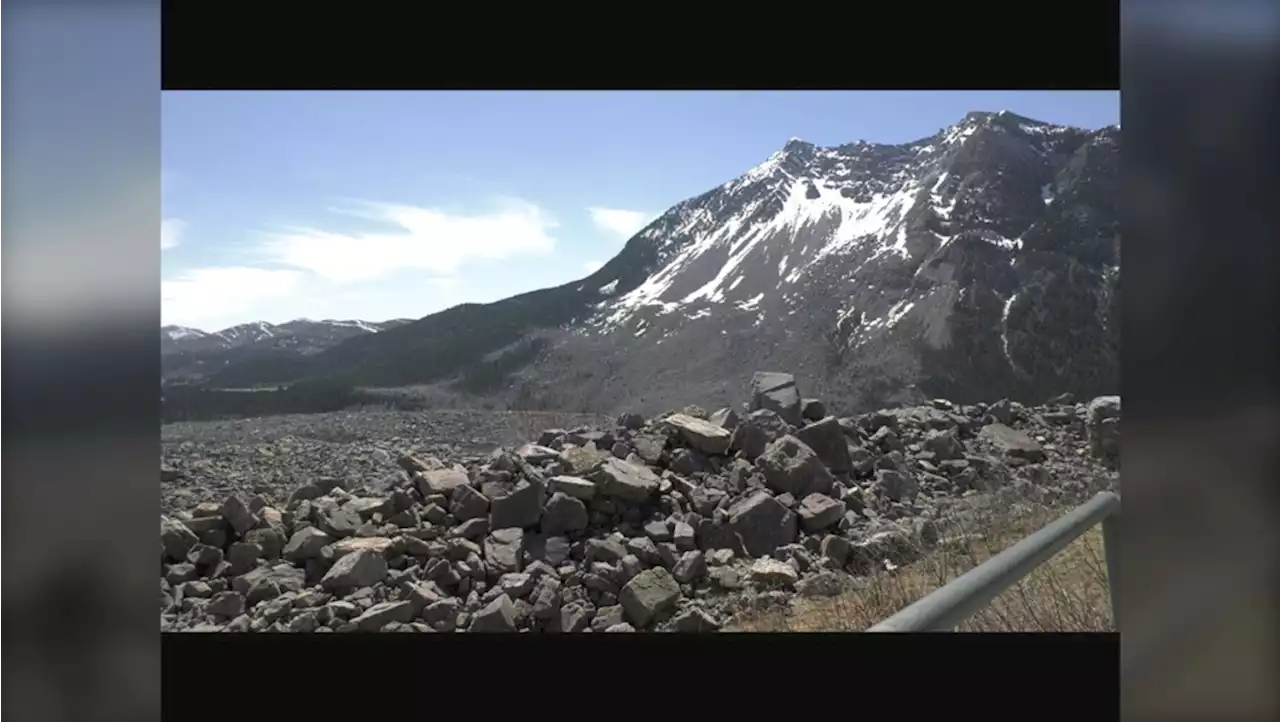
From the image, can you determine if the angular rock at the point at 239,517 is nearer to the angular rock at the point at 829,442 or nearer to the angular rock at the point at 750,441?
the angular rock at the point at 750,441

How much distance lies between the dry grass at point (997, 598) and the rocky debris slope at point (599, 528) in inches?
5.5

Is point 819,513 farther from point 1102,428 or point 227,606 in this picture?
point 227,606

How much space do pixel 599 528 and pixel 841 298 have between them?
7.79 m

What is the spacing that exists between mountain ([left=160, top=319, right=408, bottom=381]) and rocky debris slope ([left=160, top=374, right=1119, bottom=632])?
9.34 feet

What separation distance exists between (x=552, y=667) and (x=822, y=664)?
48.0 inches

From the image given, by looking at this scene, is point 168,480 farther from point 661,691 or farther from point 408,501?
point 661,691

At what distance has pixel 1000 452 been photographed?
6.32 meters

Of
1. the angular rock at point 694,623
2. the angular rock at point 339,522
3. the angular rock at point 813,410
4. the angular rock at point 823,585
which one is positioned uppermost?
the angular rock at point 813,410

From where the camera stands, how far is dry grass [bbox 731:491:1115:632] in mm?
3777

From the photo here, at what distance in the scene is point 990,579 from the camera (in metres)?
0.98

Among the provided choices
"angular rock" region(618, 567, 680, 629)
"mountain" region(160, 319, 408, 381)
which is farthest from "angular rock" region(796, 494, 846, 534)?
"mountain" region(160, 319, 408, 381)

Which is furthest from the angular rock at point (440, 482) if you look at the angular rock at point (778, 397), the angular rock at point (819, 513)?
the angular rock at point (778, 397)

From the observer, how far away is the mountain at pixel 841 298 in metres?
10.2

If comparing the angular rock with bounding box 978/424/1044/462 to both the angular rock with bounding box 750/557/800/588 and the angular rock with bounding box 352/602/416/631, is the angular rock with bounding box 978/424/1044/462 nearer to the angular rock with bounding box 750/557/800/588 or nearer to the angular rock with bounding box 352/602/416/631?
the angular rock with bounding box 750/557/800/588
